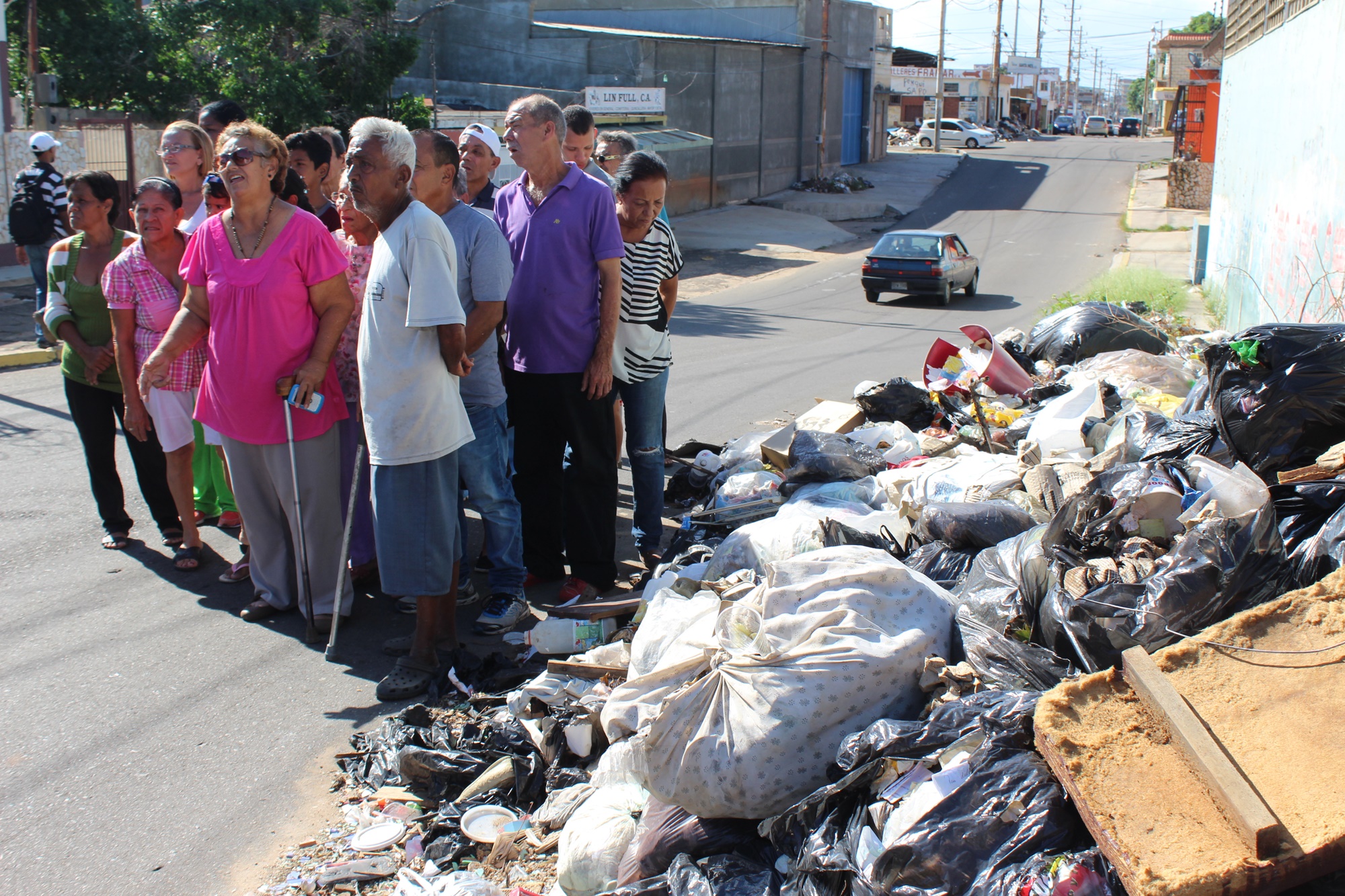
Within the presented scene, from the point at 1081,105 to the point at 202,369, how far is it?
16277 cm

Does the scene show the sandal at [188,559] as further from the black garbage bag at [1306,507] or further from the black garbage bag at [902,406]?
the black garbage bag at [1306,507]

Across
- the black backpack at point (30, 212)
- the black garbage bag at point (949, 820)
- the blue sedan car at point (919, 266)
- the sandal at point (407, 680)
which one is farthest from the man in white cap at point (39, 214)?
the blue sedan car at point (919, 266)

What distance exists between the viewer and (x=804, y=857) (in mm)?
2541

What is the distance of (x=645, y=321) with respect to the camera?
489 cm

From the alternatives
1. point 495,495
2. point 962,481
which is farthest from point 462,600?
point 962,481

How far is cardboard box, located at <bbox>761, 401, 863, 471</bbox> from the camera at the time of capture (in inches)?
232

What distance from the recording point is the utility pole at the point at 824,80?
37.5 m

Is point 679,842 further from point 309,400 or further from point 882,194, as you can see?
point 882,194

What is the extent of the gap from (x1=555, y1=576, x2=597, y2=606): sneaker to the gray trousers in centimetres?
92

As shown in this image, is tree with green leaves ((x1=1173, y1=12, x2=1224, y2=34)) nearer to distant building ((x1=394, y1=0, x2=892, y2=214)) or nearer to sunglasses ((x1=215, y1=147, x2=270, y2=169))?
distant building ((x1=394, y1=0, x2=892, y2=214))

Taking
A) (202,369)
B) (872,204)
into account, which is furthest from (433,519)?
(872,204)

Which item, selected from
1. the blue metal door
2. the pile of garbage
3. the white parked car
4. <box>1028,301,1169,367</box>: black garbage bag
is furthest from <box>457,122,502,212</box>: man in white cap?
the white parked car

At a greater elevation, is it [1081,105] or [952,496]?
[1081,105]

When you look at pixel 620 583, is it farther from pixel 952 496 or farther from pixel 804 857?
pixel 804 857
